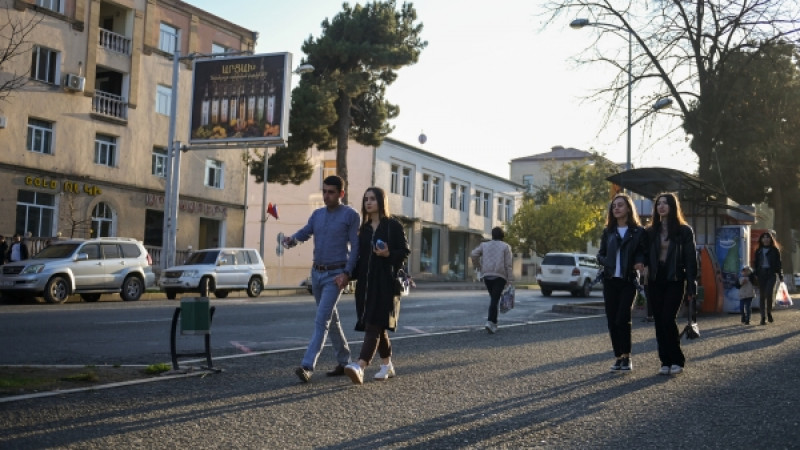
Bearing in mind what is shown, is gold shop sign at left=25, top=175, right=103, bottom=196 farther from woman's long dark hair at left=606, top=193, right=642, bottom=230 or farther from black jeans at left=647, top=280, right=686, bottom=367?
black jeans at left=647, top=280, right=686, bottom=367

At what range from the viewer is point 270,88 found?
27.8 meters

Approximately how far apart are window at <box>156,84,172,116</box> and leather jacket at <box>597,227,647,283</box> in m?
28.6

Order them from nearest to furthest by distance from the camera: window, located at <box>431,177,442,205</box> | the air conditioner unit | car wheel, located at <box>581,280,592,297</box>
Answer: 1. the air conditioner unit
2. car wheel, located at <box>581,280,592,297</box>
3. window, located at <box>431,177,442,205</box>

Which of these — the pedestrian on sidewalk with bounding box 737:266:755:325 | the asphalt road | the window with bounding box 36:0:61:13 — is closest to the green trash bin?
the asphalt road

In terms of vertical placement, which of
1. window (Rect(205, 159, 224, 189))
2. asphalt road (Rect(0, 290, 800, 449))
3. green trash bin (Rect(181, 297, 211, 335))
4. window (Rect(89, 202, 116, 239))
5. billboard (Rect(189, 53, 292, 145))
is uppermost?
billboard (Rect(189, 53, 292, 145))

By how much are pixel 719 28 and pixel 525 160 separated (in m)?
76.2

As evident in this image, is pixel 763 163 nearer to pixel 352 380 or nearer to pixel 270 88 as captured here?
pixel 270 88

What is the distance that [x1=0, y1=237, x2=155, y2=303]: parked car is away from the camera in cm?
2019

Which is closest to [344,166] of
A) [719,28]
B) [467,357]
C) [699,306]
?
[719,28]

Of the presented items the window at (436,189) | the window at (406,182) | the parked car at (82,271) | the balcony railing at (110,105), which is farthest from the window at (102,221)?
the window at (436,189)

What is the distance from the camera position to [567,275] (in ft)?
103

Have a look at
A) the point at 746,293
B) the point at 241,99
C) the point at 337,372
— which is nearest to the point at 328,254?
the point at 337,372

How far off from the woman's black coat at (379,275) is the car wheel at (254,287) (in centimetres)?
2008

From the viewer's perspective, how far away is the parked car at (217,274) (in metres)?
25.0
